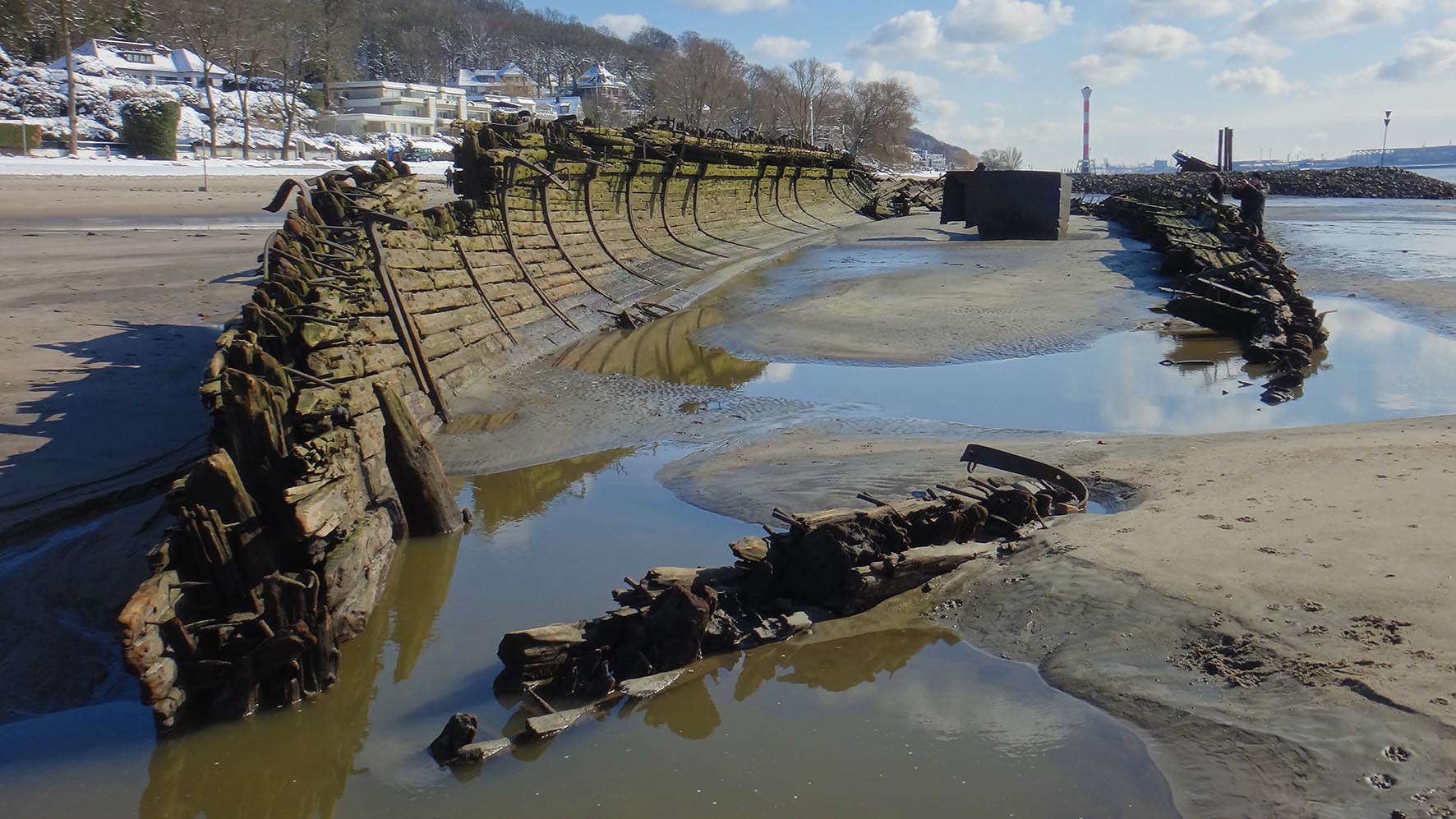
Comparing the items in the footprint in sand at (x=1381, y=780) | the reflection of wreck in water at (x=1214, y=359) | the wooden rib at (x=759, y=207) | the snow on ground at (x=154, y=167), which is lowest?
the footprint in sand at (x=1381, y=780)

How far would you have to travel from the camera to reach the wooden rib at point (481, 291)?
43.8ft

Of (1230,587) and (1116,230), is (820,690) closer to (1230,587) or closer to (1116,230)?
(1230,587)

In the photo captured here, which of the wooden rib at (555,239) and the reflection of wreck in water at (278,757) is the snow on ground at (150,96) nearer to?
the wooden rib at (555,239)

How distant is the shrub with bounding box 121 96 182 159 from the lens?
144 ft

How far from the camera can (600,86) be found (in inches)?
4909

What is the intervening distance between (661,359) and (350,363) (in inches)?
281

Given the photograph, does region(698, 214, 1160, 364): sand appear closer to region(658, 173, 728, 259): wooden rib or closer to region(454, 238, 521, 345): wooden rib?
region(658, 173, 728, 259): wooden rib

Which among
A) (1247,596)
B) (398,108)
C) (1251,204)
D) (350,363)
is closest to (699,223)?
(1251,204)

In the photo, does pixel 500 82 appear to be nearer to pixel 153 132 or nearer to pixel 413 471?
pixel 153 132

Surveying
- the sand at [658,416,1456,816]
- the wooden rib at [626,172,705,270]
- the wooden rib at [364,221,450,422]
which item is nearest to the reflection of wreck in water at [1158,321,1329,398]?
the sand at [658,416,1456,816]

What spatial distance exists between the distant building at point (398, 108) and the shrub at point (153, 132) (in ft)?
102

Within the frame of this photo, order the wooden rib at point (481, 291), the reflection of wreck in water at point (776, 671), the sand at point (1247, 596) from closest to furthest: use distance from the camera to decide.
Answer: the sand at point (1247, 596) < the reflection of wreck in water at point (776, 671) < the wooden rib at point (481, 291)

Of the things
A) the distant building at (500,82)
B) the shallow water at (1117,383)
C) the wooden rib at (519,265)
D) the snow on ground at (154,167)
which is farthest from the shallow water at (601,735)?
the distant building at (500,82)

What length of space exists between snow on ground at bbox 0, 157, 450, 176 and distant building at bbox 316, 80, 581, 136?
29437 millimetres
